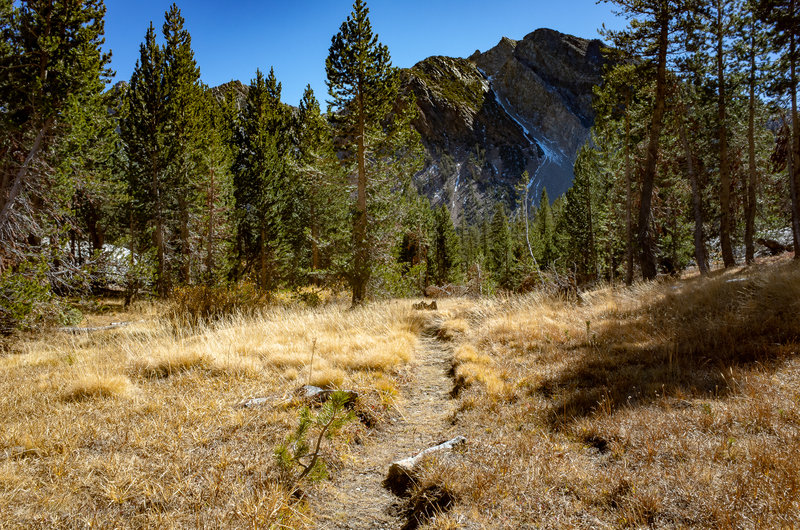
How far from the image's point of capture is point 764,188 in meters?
23.6

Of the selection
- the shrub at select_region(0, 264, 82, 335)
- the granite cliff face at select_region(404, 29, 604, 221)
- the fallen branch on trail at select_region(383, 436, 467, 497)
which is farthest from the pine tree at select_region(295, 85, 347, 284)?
the granite cliff face at select_region(404, 29, 604, 221)

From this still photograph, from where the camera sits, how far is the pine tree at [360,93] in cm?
1359

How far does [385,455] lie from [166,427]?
2208mm

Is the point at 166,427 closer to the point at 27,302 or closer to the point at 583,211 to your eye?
the point at 27,302

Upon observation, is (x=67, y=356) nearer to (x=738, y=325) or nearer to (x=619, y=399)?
(x=619, y=399)

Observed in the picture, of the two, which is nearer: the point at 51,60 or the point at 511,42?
the point at 51,60

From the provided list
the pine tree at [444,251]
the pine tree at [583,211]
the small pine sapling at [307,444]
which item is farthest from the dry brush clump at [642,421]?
the pine tree at [444,251]

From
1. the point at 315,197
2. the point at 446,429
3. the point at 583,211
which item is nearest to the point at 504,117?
the point at 583,211

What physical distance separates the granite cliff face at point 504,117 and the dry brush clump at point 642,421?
4809 inches

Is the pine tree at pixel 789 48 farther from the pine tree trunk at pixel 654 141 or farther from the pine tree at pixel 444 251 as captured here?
the pine tree at pixel 444 251

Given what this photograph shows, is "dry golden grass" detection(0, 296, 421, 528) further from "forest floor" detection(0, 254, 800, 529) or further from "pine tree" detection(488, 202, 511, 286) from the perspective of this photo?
"pine tree" detection(488, 202, 511, 286)

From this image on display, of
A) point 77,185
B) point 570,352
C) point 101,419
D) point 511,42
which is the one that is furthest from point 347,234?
point 511,42

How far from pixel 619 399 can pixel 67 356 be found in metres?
8.69

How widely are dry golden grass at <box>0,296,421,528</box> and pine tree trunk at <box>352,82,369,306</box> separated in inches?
261
